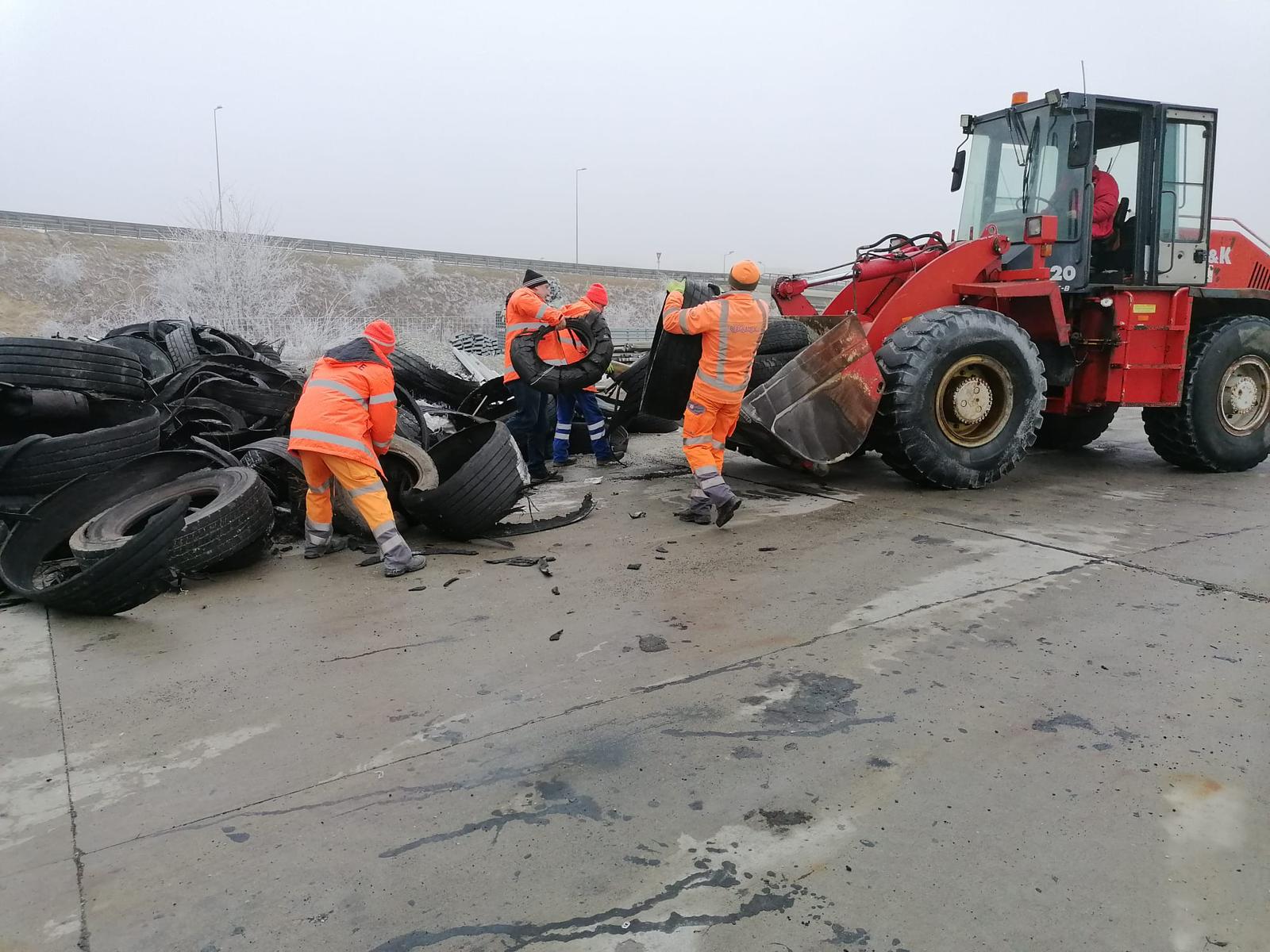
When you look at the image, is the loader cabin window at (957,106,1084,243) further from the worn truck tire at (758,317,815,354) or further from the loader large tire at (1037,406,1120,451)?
the loader large tire at (1037,406,1120,451)

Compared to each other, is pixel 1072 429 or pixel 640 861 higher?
pixel 1072 429

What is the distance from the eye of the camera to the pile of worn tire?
4457 mm

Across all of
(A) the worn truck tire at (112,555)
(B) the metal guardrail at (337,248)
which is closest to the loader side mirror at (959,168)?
(A) the worn truck tire at (112,555)

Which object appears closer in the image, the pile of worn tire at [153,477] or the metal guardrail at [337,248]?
the pile of worn tire at [153,477]

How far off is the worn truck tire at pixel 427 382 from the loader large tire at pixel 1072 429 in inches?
243

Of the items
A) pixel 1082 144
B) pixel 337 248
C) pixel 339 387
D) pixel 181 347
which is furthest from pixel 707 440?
pixel 337 248

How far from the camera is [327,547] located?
17.8 feet

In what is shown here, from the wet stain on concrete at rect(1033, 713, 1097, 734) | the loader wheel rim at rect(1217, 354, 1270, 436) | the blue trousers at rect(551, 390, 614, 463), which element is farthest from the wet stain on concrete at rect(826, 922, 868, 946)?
the loader wheel rim at rect(1217, 354, 1270, 436)

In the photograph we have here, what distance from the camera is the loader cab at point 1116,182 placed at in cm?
684

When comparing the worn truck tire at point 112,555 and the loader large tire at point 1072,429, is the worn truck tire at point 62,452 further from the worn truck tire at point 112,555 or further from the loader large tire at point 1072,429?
the loader large tire at point 1072,429

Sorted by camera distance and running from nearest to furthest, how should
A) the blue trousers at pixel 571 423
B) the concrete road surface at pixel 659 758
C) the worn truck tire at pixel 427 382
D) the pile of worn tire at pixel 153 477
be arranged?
the concrete road surface at pixel 659 758
the pile of worn tire at pixel 153 477
the blue trousers at pixel 571 423
the worn truck tire at pixel 427 382

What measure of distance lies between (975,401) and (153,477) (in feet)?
19.4

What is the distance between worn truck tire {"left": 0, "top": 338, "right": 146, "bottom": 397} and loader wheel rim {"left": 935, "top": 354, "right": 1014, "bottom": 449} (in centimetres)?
596

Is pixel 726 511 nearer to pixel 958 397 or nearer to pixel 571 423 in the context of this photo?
pixel 958 397
